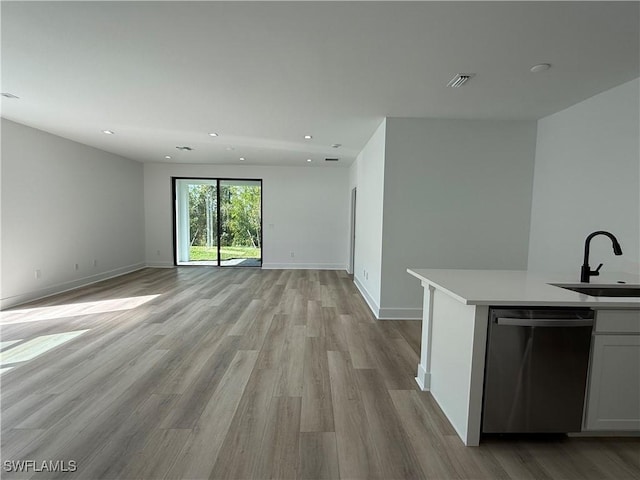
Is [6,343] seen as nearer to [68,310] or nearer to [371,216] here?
[68,310]

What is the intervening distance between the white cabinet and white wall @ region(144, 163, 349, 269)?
581 cm

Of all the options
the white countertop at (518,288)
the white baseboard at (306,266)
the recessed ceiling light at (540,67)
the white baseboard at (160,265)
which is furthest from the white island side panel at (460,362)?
the white baseboard at (160,265)

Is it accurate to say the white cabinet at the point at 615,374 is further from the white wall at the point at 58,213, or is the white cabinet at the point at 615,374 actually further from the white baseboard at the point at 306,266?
the white wall at the point at 58,213

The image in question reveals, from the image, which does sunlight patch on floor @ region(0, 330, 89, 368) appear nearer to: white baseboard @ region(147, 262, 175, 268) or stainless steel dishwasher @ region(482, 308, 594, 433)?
stainless steel dishwasher @ region(482, 308, 594, 433)

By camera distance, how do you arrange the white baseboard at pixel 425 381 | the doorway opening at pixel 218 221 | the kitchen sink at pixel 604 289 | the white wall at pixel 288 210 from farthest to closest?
the doorway opening at pixel 218 221 < the white wall at pixel 288 210 < the white baseboard at pixel 425 381 < the kitchen sink at pixel 604 289

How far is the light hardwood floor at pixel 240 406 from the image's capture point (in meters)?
1.53

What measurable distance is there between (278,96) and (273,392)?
2.81m

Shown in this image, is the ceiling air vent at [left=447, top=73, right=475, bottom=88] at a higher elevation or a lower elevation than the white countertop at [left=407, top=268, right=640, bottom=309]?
higher

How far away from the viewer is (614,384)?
166 centimetres

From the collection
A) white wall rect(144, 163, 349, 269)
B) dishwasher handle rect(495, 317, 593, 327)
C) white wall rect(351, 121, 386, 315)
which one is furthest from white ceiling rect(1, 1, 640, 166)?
white wall rect(144, 163, 349, 269)

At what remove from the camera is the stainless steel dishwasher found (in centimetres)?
160

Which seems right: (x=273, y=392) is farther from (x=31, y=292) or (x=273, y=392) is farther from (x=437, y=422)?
(x=31, y=292)

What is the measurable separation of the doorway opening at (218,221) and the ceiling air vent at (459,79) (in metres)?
5.43

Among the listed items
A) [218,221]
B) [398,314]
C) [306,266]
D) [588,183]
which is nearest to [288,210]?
[306,266]
